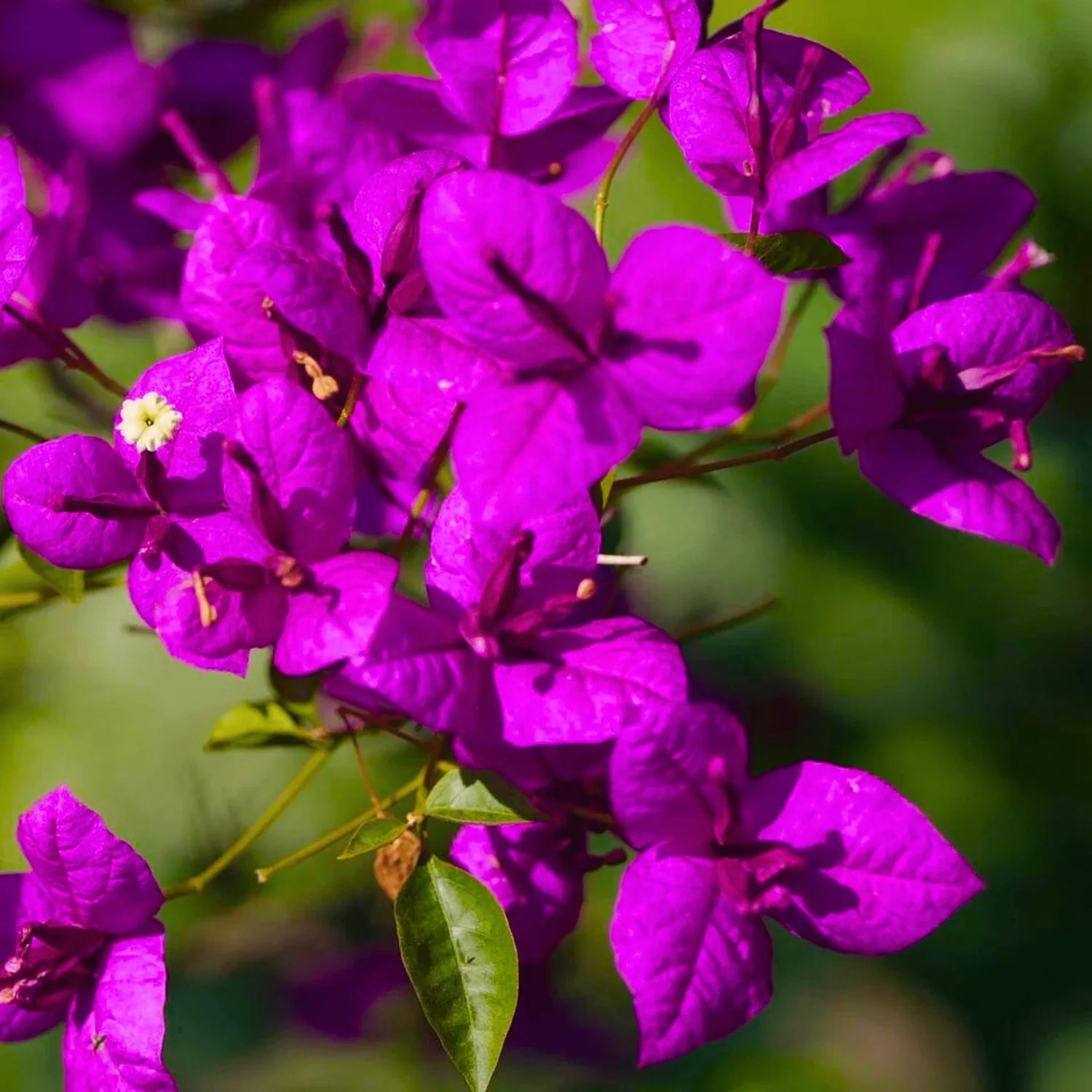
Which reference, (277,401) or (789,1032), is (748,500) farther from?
(277,401)

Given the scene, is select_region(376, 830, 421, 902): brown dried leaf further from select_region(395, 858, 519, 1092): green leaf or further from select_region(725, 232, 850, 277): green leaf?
select_region(725, 232, 850, 277): green leaf

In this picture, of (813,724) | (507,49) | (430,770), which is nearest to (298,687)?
(430,770)

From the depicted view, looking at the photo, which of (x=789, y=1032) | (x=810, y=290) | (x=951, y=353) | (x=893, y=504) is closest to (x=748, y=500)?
(x=893, y=504)

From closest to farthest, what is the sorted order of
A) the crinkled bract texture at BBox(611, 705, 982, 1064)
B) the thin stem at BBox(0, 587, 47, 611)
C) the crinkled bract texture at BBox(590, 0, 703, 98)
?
the crinkled bract texture at BBox(611, 705, 982, 1064) → the crinkled bract texture at BBox(590, 0, 703, 98) → the thin stem at BBox(0, 587, 47, 611)

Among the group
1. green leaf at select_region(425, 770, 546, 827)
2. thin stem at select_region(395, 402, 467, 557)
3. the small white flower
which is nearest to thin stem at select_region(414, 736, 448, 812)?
green leaf at select_region(425, 770, 546, 827)

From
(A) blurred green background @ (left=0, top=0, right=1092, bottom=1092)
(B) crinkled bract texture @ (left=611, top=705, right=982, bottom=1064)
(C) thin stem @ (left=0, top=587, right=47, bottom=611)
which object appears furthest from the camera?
(A) blurred green background @ (left=0, top=0, right=1092, bottom=1092)

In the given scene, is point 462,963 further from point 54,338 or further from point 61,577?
point 54,338
